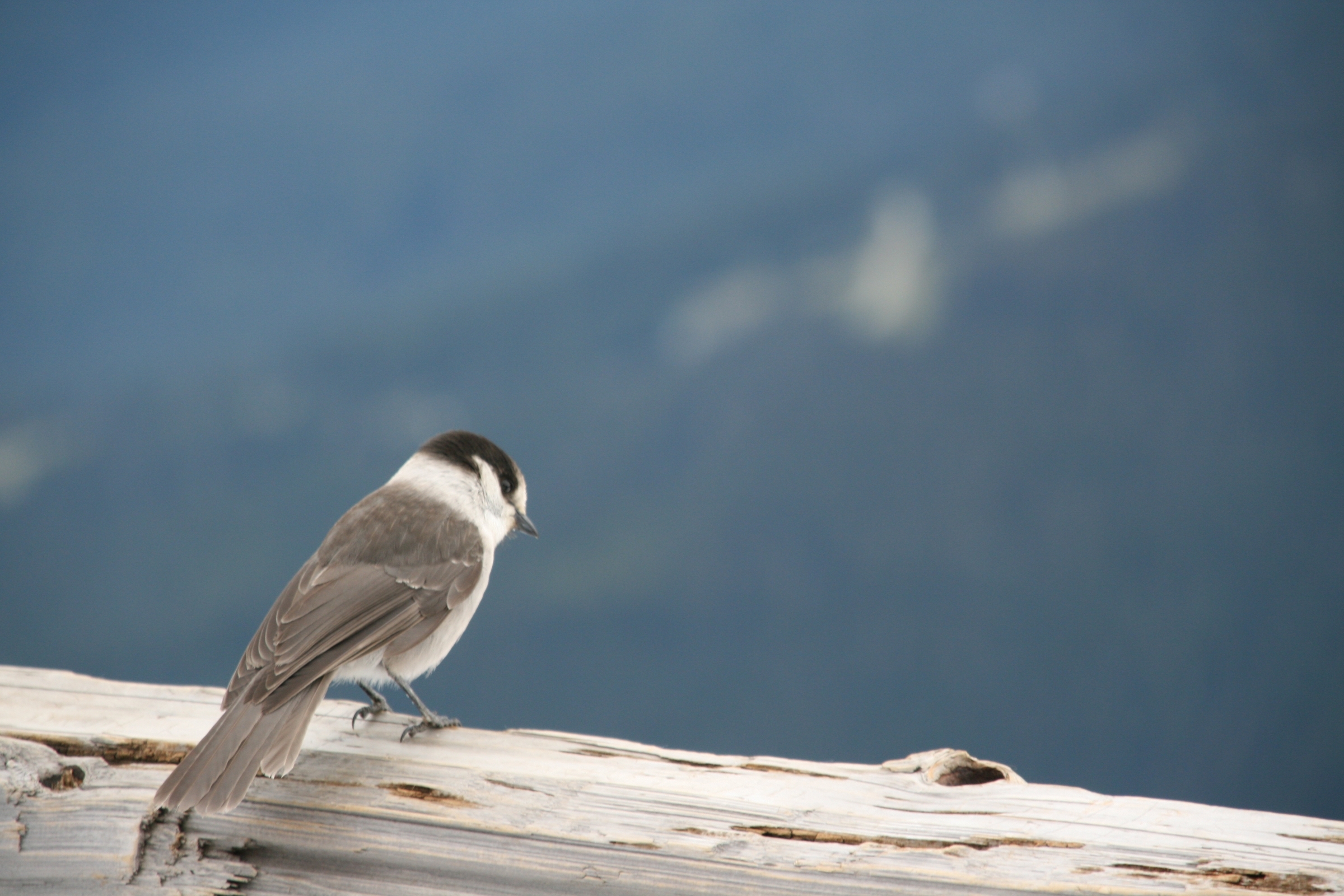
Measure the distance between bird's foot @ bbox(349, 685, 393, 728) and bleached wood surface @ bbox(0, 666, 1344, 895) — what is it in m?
0.32

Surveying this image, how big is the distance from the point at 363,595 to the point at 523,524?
0.84 metres

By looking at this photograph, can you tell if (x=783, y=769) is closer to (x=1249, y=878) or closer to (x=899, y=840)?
(x=899, y=840)

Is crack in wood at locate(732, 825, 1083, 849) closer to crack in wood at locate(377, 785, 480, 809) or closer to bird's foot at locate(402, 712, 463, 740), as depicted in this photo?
crack in wood at locate(377, 785, 480, 809)

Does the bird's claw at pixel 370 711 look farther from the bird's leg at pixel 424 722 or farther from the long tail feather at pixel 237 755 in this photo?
the long tail feather at pixel 237 755

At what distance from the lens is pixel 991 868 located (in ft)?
6.61

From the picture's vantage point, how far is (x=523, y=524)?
3465mm

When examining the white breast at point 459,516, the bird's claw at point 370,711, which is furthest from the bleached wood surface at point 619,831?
the white breast at point 459,516

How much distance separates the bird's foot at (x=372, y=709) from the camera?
8.90 feet

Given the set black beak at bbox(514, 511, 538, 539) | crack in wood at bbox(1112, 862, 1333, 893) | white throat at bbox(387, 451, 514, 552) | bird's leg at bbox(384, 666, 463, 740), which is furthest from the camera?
black beak at bbox(514, 511, 538, 539)

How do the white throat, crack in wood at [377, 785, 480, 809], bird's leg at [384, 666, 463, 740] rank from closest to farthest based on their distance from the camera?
crack in wood at [377, 785, 480, 809] < bird's leg at [384, 666, 463, 740] < the white throat

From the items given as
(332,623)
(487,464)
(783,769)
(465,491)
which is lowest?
(783,769)

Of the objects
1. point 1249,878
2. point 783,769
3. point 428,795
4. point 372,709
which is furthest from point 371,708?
point 1249,878

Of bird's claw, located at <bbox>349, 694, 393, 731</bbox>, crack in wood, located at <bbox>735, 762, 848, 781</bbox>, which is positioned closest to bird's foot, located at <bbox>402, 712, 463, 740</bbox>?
bird's claw, located at <bbox>349, 694, 393, 731</bbox>

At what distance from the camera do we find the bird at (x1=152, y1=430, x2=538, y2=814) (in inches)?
85.0
